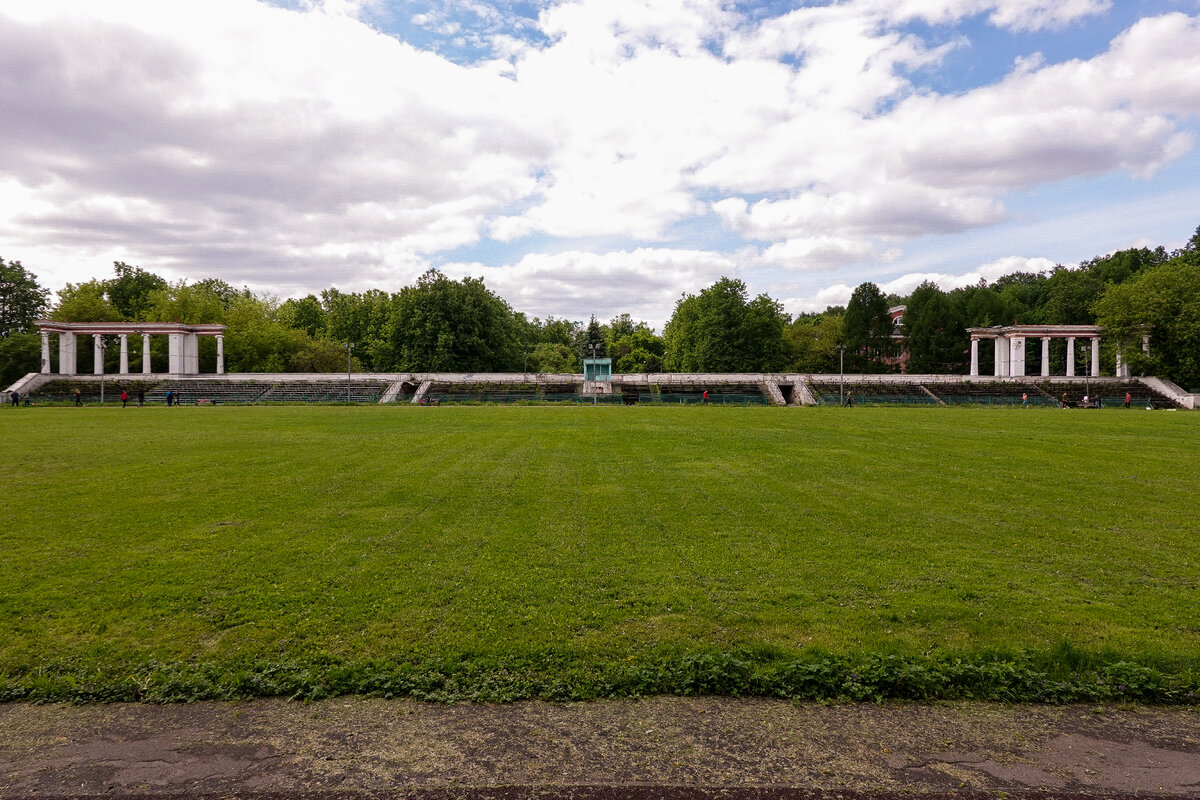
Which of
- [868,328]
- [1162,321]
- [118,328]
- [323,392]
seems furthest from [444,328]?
[1162,321]

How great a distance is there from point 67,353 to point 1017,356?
9480 cm

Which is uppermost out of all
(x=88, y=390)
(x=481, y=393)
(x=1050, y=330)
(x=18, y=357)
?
(x=1050, y=330)

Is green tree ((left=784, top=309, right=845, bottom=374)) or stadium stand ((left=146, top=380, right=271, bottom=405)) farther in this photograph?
green tree ((left=784, top=309, right=845, bottom=374))

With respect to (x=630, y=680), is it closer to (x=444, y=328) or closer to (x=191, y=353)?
(x=444, y=328)

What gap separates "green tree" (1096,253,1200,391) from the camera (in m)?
54.8

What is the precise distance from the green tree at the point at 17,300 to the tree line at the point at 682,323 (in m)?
0.13

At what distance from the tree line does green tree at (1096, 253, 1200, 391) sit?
5.3 inches

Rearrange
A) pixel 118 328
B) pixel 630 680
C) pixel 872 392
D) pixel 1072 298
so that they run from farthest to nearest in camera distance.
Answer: pixel 1072 298 → pixel 118 328 → pixel 872 392 → pixel 630 680

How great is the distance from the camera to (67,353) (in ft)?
201

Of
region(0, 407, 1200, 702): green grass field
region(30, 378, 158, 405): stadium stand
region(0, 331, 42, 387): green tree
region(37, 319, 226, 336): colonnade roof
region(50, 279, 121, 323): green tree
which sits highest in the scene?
region(50, 279, 121, 323): green tree

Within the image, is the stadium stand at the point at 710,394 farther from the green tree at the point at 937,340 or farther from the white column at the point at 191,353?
the white column at the point at 191,353

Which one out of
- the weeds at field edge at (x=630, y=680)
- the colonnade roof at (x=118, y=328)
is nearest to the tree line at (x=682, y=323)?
the colonnade roof at (x=118, y=328)

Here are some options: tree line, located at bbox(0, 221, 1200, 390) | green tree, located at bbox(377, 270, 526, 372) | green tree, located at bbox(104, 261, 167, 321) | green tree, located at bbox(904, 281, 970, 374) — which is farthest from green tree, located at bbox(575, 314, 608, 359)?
green tree, located at bbox(104, 261, 167, 321)

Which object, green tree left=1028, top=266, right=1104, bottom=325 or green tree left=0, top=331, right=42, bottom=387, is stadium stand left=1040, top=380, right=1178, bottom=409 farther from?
green tree left=0, top=331, right=42, bottom=387
